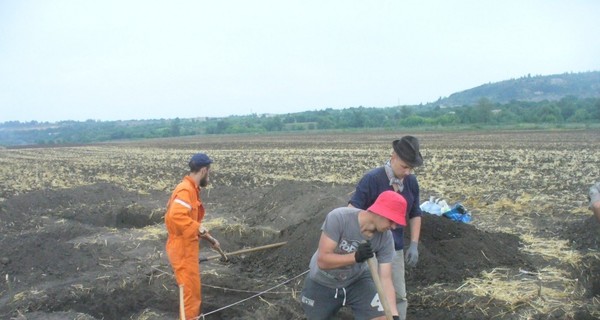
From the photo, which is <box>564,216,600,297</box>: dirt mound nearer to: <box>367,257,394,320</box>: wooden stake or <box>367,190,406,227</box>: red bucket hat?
<box>367,257,394,320</box>: wooden stake

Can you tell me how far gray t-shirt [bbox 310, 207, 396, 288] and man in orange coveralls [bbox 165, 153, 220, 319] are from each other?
1.58 m

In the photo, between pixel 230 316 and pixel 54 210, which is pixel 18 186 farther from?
pixel 230 316

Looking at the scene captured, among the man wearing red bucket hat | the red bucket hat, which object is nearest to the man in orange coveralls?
the man wearing red bucket hat

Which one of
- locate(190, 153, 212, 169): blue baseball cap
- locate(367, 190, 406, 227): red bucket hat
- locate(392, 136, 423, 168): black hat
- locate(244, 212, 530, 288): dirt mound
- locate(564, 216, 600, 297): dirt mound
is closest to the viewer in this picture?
locate(367, 190, 406, 227): red bucket hat

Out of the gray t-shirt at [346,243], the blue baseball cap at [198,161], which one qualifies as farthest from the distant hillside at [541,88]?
the gray t-shirt at [346,243]

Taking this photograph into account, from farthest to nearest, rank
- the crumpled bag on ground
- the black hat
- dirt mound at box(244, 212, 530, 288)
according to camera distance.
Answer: the crumpled bag on ground, dirt mound at box(244, 212, 530, 288), the black hat

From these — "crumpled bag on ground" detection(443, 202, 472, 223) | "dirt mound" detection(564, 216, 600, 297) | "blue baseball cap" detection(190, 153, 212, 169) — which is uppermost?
"blue baseball cap" detection(190, 153, 212, 169)

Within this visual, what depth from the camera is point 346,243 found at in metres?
3.71

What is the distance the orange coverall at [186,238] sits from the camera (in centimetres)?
496

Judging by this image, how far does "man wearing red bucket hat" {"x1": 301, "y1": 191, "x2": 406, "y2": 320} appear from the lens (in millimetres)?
3479

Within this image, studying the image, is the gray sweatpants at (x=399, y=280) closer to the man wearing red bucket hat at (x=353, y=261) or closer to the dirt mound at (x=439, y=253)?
the man wearing red bucket hat at (x=353, y=261)

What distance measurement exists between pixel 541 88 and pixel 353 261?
158 m

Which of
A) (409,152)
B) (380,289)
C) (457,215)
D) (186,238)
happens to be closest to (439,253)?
(457,215)

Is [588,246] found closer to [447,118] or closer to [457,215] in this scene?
[457,215]
